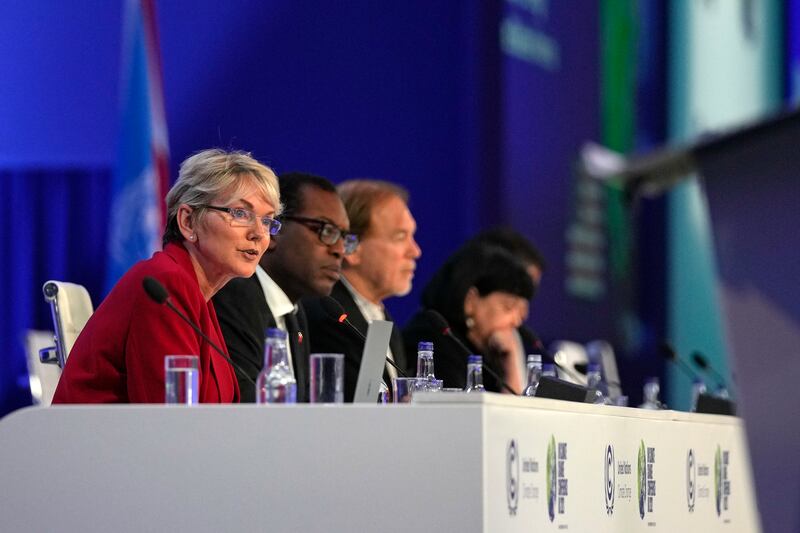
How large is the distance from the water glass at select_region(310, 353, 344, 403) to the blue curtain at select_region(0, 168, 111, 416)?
3538 mm

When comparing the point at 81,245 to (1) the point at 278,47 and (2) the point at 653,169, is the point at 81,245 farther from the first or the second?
(2) the point at 653,169

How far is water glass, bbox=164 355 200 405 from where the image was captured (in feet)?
7.26

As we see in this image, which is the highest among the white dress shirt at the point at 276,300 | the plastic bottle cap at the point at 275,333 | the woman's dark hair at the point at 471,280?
the woman's dark hair at the point at 471,280

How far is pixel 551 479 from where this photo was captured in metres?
2.30

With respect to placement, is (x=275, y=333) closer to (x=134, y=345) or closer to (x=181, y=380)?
(x=181, y=380)

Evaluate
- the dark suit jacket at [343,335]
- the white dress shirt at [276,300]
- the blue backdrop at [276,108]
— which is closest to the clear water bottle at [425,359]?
the white dress shirt at [276,300]

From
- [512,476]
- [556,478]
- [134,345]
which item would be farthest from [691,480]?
[134,345]

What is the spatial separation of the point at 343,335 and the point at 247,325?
589 millimetres

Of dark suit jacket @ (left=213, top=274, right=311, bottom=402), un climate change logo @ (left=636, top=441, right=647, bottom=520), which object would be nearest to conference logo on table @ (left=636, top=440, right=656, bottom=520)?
un climate change logo @ (left=636, top=441, right=647, bottom=520)

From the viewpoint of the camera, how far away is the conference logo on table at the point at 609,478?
259 cm

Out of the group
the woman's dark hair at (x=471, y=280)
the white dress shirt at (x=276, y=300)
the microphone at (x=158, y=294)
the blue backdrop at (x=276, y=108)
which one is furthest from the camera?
the blue backdrop at (x=276, y=108)

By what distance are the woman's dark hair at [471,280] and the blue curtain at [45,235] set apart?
1.85 meters

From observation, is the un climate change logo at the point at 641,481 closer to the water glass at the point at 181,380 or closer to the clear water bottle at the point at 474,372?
the clear water bottle at the point at 474,372

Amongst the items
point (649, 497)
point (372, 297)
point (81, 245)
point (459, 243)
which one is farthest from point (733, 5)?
point (649, 497)
